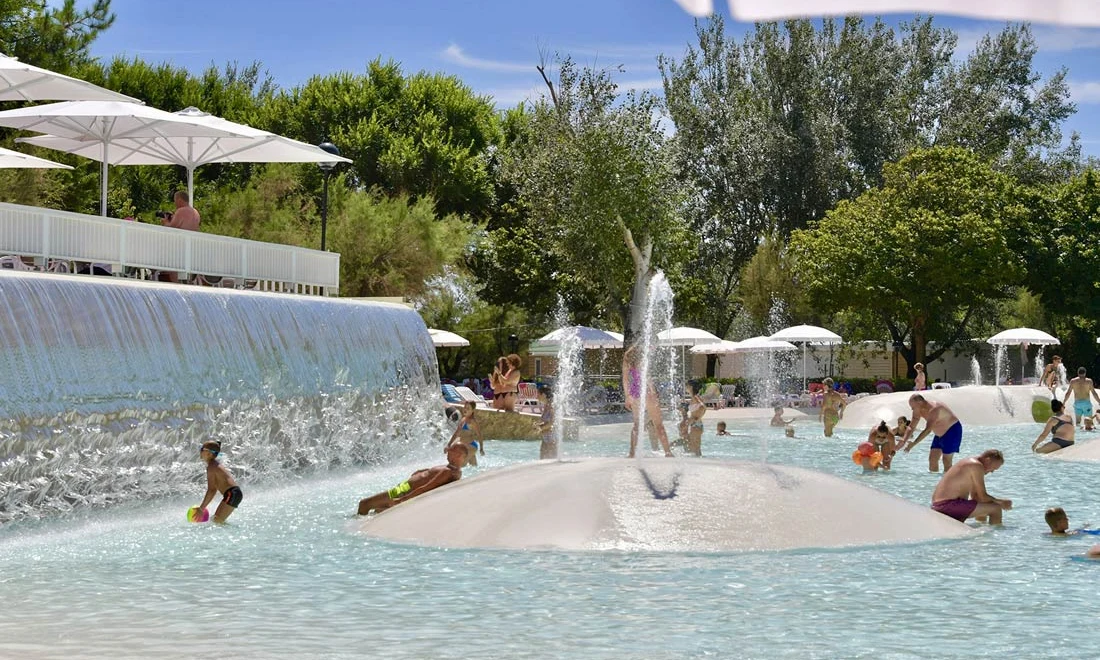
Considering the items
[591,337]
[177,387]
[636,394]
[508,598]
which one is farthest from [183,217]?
[591,337]

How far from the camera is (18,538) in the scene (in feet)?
40.7

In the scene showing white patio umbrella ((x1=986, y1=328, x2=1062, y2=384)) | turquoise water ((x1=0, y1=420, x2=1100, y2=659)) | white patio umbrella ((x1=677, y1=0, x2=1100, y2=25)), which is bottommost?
turquoise water ((x1=0, y1=420, x2=1100, y2=659))

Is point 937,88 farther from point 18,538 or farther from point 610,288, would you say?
point 18,538

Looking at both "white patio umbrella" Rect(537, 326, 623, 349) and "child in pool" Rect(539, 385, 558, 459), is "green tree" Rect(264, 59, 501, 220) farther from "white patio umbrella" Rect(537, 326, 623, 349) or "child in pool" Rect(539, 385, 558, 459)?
"child in pool" Rect(539, 385, 558, 459)

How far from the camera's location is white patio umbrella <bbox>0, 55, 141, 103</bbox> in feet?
56.5

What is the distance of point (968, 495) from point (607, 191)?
27.5m

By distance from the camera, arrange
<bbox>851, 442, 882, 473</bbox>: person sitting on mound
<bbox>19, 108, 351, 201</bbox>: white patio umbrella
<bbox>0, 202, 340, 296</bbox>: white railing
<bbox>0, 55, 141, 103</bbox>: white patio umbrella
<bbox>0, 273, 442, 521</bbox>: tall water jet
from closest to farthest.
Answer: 1. <bbox>0, 273, 442, 521</bbox>: tall water jet
2. <bbox>0, 202, 340, 296</bbox>: white railing
3. <bbox>0, 55, 141, 103</bbox>: white patio umbrella
4. <bbox>851, 442, 882, 473</bbox>: person sitting on mound
5. <bbox>19, 108, 351, 201</bbox>: white patio umbrella

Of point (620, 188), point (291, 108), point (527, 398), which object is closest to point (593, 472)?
point (527, 398)

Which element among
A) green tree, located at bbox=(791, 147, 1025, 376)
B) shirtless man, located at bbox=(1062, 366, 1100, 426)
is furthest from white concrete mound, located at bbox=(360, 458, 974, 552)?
green tree, located at bbox=(791, 147, 1025, 376)

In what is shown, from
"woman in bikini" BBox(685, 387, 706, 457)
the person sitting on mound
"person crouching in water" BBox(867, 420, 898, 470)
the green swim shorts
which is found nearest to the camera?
the green swim shorts

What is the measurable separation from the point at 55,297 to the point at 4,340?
113 cm

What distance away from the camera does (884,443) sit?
2038cm

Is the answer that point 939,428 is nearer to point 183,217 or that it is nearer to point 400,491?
point 400,491

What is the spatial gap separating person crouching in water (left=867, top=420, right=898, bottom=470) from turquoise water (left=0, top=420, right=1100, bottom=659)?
6.51 m
